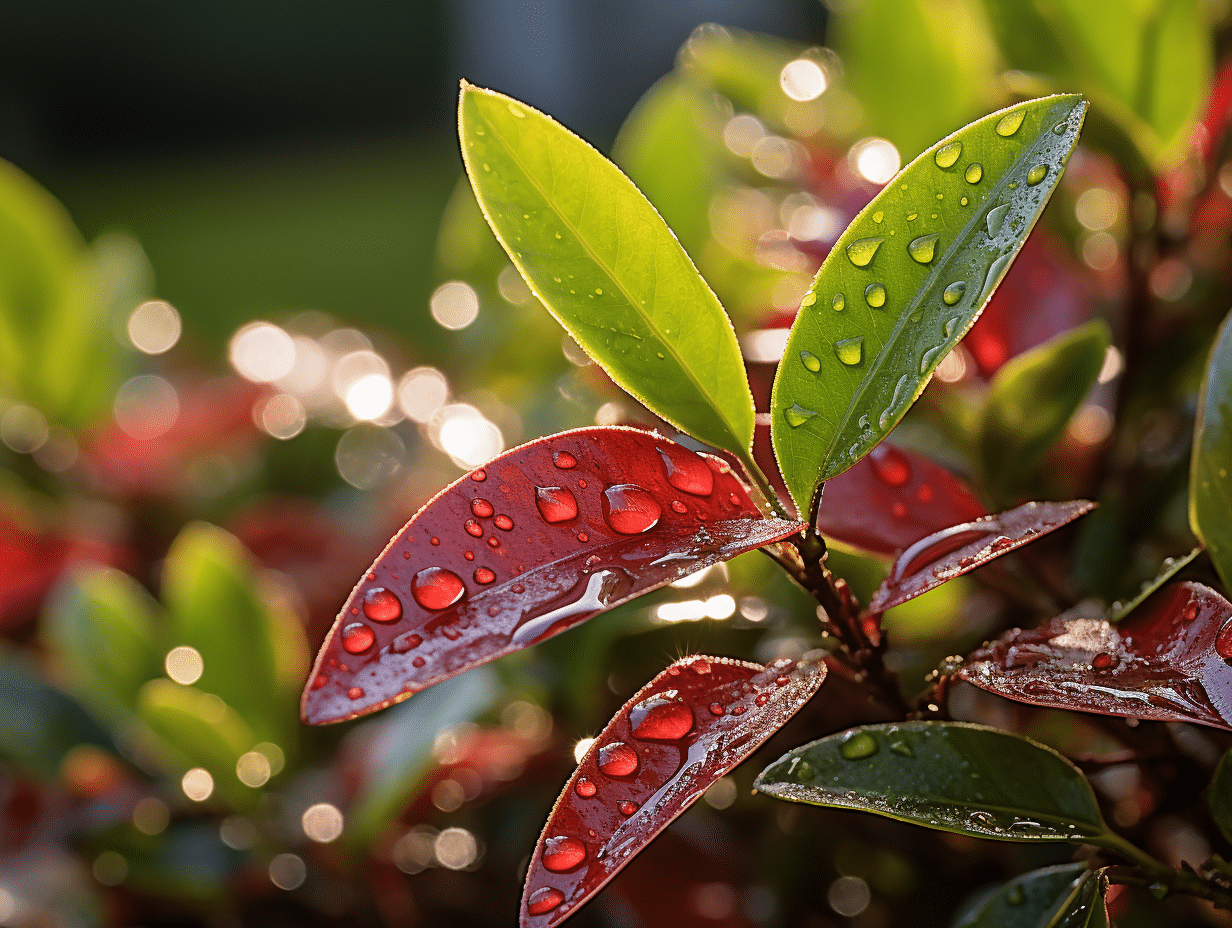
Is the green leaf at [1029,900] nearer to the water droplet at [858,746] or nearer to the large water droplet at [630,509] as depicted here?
the water droplet at [858,746]

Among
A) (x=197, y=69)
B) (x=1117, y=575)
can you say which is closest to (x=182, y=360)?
(x=1117, y=575)

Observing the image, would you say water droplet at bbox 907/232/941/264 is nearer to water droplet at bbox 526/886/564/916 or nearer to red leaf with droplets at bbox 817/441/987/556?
red leaf with droplets at bbox 817/441/987/556

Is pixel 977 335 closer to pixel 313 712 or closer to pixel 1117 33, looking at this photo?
pixel 1117 33

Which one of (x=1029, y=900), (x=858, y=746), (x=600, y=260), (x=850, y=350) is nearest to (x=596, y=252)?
(x=600, y=260)

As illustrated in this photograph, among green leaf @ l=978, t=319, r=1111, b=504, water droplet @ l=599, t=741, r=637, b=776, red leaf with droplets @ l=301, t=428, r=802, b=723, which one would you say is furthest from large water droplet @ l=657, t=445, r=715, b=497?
green leaf @ l=978, t=319, r=1111, b=504

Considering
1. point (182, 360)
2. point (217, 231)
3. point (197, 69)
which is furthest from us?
point (197, 69)

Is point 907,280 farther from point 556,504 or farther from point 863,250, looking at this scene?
point 556,504

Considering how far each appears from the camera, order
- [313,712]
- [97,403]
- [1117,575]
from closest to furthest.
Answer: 1. [313,712]
2. [1117,575]
3. [97,403]

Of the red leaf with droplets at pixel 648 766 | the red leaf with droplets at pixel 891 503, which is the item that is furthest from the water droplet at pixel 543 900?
the red leaf with droplets at pixel 891 503
